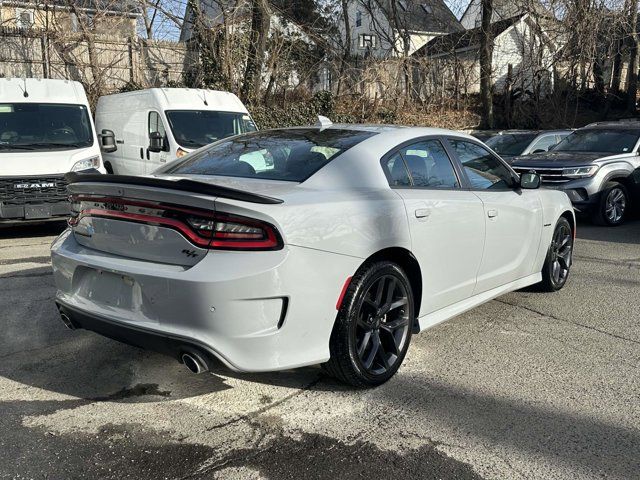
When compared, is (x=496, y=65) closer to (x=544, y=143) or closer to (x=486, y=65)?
(x=486, y=65)

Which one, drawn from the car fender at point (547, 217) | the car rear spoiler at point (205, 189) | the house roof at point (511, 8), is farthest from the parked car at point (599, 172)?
the house roof at point (511, 8)

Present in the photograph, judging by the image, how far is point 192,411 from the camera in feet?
10.6

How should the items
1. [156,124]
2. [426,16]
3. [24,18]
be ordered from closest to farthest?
[156,124] → [24,18] → [426,16]

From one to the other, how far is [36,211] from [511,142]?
9748 mm

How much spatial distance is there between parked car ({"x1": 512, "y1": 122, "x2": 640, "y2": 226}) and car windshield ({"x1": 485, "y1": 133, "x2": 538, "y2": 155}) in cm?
178

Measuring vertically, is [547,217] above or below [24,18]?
below

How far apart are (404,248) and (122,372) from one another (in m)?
1.98

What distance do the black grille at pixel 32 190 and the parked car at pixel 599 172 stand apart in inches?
298

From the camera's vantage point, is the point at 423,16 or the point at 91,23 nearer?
the point at 91,23

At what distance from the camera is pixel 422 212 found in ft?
12.3

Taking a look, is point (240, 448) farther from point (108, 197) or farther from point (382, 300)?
point (108, 197)

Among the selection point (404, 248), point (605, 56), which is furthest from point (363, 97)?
point (404, 248)

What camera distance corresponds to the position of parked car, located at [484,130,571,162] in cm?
1241

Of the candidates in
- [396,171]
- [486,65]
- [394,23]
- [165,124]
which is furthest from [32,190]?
[394,23]
